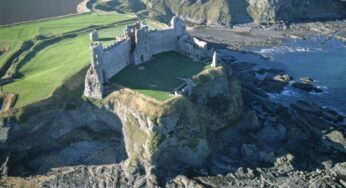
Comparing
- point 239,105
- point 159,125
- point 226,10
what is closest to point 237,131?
point 239,105

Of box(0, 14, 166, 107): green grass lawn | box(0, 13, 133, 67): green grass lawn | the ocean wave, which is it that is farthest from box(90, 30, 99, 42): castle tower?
the ocean wave

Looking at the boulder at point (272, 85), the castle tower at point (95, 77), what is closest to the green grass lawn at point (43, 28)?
the castle tower at point (95, 77)

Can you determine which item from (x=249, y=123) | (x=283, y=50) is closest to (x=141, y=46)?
(x=249, y=123)

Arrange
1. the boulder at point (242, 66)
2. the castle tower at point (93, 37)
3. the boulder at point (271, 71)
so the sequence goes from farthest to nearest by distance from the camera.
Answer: the boulder at point (242, 66), the boulder at point (271, 71), the castle tower at point (93, 37)

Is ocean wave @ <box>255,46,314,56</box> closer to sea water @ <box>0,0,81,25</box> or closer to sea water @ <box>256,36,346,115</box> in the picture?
sea water @ <box>256,36,346,115</box>

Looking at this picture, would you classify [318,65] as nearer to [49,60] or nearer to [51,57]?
[51,57]

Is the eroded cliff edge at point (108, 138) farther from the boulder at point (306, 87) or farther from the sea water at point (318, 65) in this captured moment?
the boulder at point (306, 87)

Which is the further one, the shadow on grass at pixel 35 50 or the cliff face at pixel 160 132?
the shadow on grass at pixel 35 50

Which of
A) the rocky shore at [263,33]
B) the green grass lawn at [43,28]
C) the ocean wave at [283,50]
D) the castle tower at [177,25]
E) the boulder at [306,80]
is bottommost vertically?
the boulder at [306,80]
